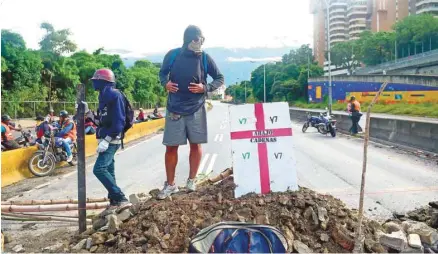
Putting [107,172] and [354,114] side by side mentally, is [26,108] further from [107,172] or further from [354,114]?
[107,172]

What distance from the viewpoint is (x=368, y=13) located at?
14225 cm

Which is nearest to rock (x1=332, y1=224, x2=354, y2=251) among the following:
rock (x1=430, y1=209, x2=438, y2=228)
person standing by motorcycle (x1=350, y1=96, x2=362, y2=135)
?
rock (x1=430, y1=209, x2=438, y2=228)

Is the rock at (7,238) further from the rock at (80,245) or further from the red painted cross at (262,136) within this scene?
the red painted cross at (262,136)

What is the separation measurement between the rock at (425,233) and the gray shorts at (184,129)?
233 centimetres

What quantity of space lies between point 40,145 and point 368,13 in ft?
482

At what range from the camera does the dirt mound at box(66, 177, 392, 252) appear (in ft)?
12.6

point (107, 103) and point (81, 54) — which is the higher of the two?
point (81, 54)

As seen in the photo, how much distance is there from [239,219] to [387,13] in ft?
445

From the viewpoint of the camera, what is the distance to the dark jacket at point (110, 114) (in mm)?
5027

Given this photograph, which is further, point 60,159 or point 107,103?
point 60,159

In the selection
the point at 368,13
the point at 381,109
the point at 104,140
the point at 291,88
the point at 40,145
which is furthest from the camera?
the point at 368,13

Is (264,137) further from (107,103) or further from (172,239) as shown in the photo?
(107,103)

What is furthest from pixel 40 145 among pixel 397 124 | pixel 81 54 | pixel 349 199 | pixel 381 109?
pixel 81 54

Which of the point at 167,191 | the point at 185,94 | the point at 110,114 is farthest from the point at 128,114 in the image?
the point at 167,191
